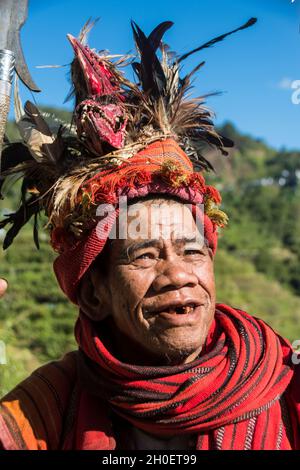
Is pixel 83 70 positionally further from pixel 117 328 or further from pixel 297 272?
pixel 297 272

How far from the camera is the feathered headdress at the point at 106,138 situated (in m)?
2.36

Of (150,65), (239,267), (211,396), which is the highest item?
(150,65)

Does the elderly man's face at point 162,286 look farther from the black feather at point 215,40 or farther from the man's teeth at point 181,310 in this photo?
the black feather at point 215,40

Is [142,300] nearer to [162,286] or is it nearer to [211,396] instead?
[162,286]

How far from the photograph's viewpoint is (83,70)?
2490 mm

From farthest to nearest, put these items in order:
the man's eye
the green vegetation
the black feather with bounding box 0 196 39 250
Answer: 1. the green vegetation
2. the black feather with bounding box 0 196 39 250
3. the man's eye

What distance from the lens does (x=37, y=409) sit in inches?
91.6

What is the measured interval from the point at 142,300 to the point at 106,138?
61 cm

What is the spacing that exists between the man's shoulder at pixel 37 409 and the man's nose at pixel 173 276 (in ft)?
1.86

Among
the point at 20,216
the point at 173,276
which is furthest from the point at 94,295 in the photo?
the point at 20,216

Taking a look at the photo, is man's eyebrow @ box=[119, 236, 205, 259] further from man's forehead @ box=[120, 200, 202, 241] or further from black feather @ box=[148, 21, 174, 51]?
black feather @ box=[148, 21, 174, 51]

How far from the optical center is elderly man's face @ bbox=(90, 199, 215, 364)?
86.5 inches

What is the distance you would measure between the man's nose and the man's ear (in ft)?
0.88

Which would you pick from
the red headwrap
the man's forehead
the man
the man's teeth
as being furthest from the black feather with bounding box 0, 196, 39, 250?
the man's teeth
